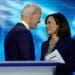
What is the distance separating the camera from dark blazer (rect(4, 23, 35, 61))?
226 centimetres

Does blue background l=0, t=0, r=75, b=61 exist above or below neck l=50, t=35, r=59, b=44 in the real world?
above

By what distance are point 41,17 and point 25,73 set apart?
1.98 ft

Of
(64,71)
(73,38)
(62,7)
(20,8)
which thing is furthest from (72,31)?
(20,8)

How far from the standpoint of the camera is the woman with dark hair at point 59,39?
231cm

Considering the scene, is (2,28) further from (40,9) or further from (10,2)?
(40,9)

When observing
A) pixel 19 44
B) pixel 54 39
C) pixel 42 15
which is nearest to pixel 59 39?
pixel 54 39

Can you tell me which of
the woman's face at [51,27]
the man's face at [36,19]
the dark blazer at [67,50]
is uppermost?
the man's face at [36,19]

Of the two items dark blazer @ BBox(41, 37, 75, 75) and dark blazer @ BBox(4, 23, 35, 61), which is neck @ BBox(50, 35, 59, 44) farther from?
dark blazer @ BBox(4, 23, 35, 61)

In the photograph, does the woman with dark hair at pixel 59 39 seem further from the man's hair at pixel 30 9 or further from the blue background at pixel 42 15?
the man's hair at pixel 30 9

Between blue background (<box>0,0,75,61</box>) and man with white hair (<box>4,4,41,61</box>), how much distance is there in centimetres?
4

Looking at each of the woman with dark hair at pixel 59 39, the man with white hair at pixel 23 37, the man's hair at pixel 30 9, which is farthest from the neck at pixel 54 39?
the man's hair at pixel 30 9

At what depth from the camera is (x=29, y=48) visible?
2307mm

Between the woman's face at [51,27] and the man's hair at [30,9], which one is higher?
the man's hair at [30,9]

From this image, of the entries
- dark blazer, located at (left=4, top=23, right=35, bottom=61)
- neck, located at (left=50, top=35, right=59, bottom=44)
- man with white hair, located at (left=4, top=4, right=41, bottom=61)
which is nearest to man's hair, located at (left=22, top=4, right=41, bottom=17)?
man with white hair, located at (left=4, top=4, right=41, bottom=61)
